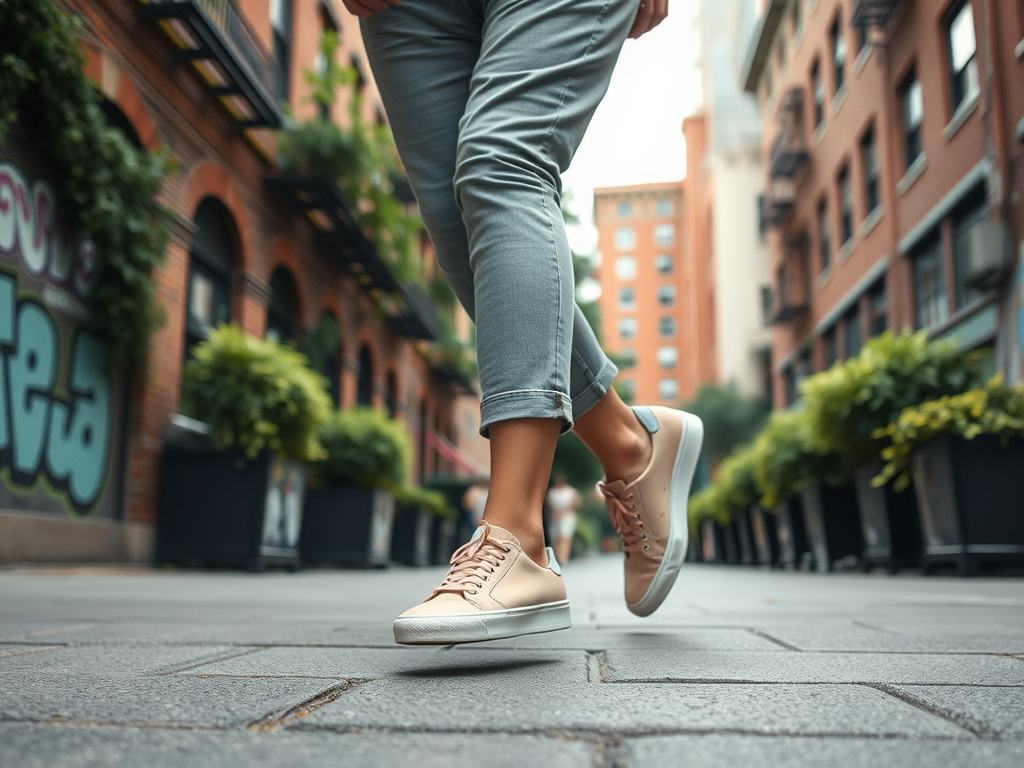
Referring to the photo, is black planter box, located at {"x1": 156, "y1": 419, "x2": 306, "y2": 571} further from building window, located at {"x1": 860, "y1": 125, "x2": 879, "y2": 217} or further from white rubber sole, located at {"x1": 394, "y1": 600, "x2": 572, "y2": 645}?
building window, located at {"x1": 860, "y1": 125, "x2": 879, "y2": 217}

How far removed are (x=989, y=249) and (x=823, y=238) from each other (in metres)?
10.7

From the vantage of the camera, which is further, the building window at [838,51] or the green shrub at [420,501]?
the building window at [838,51]

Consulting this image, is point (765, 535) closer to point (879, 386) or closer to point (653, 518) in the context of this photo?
point (879, 386)

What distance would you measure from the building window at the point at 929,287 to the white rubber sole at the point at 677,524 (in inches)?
490

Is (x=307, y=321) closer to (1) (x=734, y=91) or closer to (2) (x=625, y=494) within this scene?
(2) (x=625, y=494)

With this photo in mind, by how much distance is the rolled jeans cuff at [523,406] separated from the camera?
5.24 feet

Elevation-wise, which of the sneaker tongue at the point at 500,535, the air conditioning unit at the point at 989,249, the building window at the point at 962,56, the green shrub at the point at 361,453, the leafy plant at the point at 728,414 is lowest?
the sneaker tongue at the point at 500,535

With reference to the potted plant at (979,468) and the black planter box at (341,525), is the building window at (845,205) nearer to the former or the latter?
the black planter box at (341,525)

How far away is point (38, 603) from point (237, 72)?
691cm

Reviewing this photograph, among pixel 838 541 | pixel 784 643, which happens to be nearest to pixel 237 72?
pixel 838 541

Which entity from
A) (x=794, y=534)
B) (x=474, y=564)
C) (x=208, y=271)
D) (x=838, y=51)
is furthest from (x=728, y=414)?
(x=474, y=564)

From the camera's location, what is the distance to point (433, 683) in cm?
122

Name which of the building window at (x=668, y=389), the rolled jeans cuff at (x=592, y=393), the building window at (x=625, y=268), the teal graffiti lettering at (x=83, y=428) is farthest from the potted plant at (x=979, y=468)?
the building window at (x=625, y=268)

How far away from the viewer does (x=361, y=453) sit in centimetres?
1025
